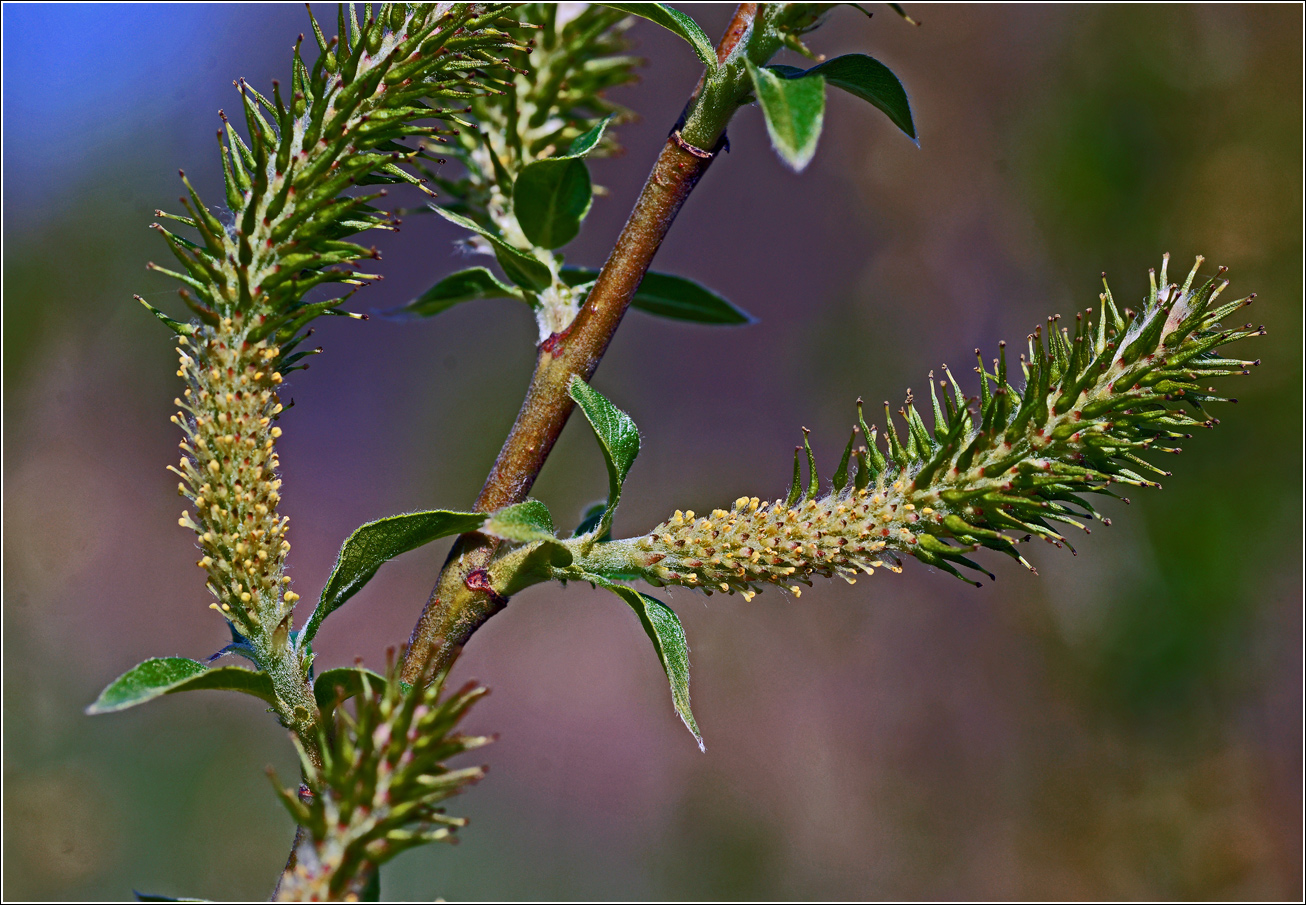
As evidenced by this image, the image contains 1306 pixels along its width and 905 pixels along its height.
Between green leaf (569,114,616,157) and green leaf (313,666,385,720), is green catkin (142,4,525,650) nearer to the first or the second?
green leaf (313,666,385,720)

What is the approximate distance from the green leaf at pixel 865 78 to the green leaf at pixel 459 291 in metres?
0.51

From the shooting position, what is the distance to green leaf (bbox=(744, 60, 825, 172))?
0.77 metres

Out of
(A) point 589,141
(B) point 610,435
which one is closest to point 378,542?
(B) point 610,435

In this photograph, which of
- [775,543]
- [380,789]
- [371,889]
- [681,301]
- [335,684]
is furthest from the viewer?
[681,301]

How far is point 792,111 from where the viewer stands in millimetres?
802

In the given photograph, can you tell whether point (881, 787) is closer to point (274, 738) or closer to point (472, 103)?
point (274, 738)

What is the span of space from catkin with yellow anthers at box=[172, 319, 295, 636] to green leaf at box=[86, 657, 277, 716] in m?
0.07

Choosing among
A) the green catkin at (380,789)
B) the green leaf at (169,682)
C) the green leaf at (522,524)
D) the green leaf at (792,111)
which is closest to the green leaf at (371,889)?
the green catkin at (380,789)

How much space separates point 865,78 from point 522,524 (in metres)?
0.58

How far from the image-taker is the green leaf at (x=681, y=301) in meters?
1.35

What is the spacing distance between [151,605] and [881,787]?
20.7 feet

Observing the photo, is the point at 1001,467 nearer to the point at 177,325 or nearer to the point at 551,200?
the point at 551,200

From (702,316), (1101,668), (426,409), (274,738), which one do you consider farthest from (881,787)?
Answer: (702,316)

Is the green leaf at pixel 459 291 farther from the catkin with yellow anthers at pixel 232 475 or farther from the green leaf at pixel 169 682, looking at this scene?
the green leaf at pixel 169 682
